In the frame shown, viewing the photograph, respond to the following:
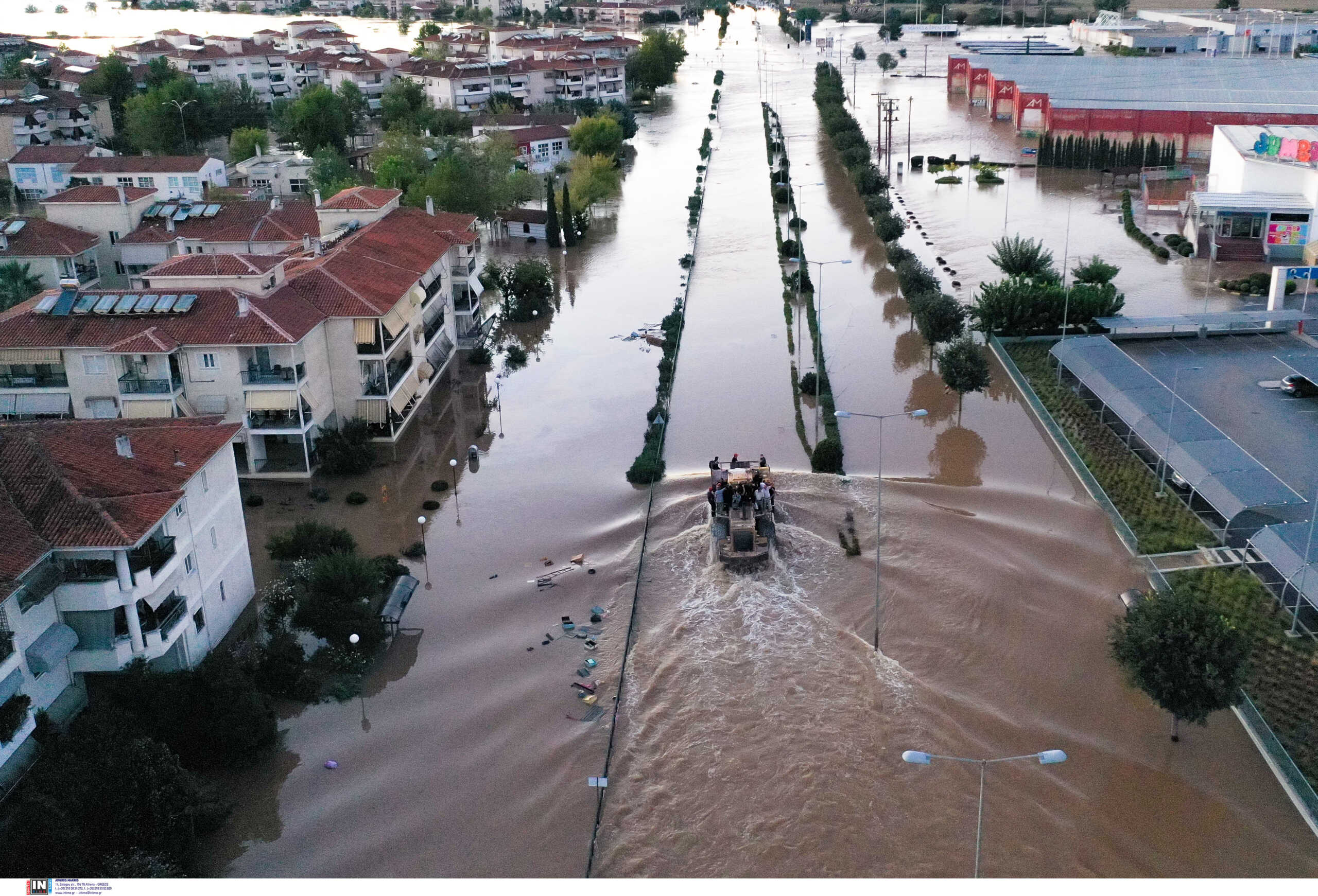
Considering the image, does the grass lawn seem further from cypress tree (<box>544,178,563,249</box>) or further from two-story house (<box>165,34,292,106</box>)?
two-story house (<box>165,34,292,106</box>)

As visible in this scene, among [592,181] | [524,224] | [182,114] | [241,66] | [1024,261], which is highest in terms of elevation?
[241,66]

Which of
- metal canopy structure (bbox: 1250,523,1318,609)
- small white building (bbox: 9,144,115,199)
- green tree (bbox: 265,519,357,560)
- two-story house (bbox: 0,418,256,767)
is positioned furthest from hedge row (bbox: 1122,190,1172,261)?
small white building (bbox: 9,144,115,199)

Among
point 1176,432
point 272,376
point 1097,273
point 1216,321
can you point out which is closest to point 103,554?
point 272,376

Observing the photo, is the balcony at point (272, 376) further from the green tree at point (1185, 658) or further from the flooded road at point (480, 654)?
the green tree at point (1185, 658)

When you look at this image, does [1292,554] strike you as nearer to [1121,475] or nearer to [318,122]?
[1121,475]

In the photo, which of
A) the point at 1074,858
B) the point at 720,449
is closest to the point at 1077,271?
the point at 720,449

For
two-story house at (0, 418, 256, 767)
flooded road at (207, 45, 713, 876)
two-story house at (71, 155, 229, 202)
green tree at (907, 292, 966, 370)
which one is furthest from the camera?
two-story house at (71, 155, 229, 202)
